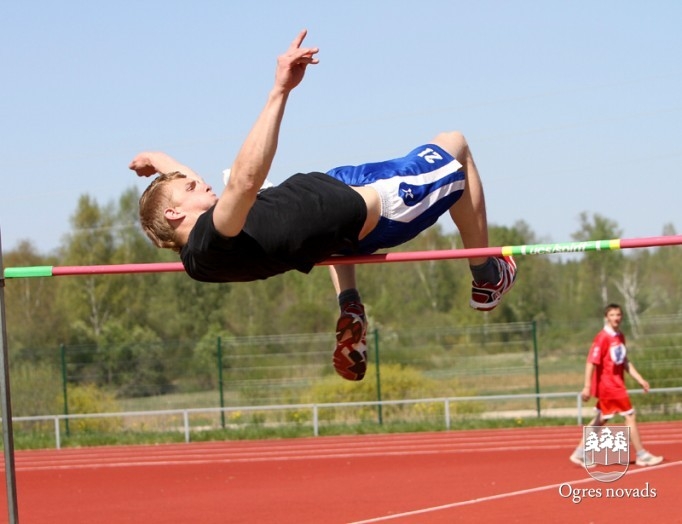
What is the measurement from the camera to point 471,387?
68.7 ft

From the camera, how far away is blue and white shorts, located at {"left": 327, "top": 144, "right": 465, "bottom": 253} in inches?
164

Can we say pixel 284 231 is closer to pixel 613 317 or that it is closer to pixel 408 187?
pixel 408 187

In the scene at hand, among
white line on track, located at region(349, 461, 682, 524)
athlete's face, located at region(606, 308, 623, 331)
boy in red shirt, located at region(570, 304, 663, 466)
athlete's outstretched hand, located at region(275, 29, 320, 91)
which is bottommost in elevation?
white line on track, located at region(349, 461, 682, 524)

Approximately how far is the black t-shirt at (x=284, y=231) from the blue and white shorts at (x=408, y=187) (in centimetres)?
15

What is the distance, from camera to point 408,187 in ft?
13.7

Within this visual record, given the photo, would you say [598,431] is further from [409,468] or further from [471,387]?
[471,387]

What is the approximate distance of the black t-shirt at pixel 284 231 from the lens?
12.7 feet

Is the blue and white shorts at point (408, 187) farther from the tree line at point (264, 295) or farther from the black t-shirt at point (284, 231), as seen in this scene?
the tree line at point (264, 295)

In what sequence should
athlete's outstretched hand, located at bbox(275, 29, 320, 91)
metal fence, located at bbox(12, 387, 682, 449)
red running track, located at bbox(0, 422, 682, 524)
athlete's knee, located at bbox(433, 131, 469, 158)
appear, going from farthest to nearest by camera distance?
metal fence, located at bbox(12, 387, 682, 449), red running track, located at bbox(0, 422, 682, 524), athlete's knee, located at bbox(433, 131, 469, 158), athlete's outstretched hand, located at bbox(275, 29, 320, 91)

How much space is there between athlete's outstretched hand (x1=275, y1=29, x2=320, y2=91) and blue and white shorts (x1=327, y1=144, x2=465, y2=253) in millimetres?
649

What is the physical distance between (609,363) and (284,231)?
6564mm

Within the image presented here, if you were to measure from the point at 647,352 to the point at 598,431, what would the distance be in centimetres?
815

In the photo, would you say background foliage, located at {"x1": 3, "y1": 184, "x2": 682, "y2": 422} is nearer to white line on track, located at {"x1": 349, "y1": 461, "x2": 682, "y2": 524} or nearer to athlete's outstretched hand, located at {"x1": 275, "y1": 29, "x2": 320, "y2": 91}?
white line on track, located at {"x1": 349, "y1": 461, "x2": 682, "y2": 524}

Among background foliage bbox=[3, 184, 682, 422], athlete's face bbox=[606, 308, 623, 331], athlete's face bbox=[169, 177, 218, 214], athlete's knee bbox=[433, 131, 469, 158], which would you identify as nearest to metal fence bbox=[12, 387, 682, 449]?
background foliage bbox=[3, 184, 682, 422]
